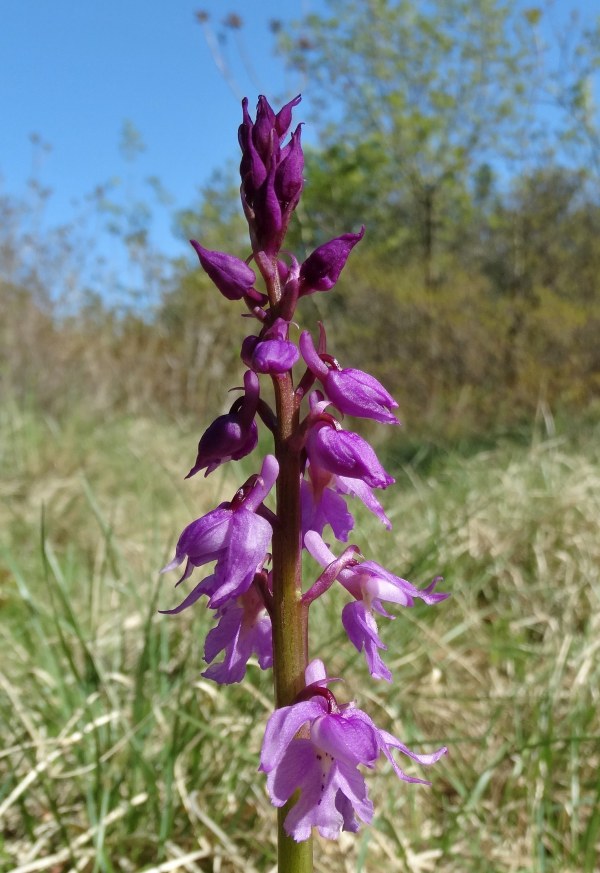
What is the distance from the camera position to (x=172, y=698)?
2.53m

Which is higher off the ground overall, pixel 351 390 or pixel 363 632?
pixel 351 390

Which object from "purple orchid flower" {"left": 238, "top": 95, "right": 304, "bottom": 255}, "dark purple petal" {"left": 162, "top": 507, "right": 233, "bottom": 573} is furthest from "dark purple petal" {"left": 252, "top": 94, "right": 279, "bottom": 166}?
"dark purple petal" {"left": 162, "top": 507, "right": 233, "bottom": 573}

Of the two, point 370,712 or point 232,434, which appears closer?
point 232,434

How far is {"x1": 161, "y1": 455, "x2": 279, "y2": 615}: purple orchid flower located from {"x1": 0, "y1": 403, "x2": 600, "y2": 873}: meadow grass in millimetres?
1048

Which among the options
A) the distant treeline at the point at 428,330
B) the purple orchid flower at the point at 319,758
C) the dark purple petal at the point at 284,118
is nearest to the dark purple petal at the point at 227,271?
the dark purple petal at the point at 284,118

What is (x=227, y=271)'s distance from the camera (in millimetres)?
1165

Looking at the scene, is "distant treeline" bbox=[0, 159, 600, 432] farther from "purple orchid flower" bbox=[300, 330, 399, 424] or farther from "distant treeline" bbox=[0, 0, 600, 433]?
"purple orchid flower" bbox=[300, 330, 399, 424]

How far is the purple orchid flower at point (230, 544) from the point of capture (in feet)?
3.53

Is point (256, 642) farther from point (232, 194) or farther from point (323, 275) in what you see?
point (232, 194)

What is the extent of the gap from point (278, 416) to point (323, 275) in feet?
0.69

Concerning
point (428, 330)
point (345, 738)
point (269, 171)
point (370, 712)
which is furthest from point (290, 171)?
point (428, 330)

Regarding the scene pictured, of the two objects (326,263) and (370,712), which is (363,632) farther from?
(370,712)

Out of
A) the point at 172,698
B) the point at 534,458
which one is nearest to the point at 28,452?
the point at 534,458

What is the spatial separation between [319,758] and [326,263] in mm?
668
